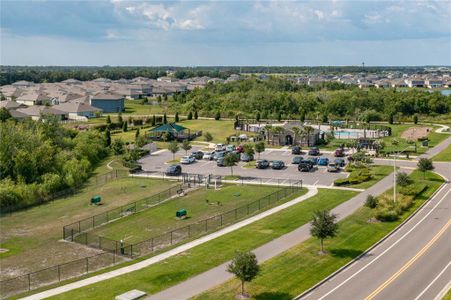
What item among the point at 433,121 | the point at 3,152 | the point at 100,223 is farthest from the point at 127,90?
the point at 100,223

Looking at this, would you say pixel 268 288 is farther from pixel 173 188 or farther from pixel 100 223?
pixel 173 188

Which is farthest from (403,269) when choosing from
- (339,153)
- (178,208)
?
(339,153)

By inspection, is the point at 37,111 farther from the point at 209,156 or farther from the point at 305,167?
the point at 305,167

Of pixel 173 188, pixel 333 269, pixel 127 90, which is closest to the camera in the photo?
pixel 333 269

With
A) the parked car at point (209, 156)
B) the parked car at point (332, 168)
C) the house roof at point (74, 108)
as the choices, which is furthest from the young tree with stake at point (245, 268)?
the house roof at point (74, 108)

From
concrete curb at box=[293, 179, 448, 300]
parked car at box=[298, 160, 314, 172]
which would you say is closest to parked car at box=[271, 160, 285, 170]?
parked car at box=[298, 160, 314, 172]
